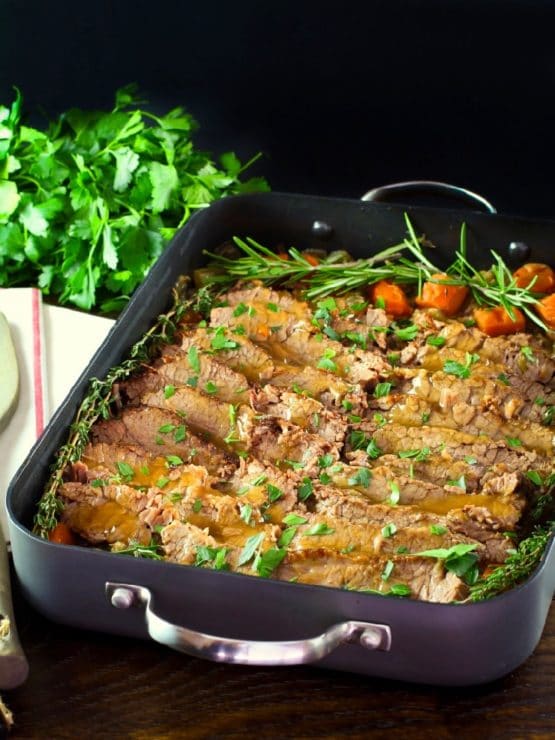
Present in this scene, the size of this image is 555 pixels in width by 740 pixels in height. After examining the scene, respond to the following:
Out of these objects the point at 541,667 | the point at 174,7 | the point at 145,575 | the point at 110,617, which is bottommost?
the point at 541,667

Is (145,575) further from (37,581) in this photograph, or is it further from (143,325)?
(143,325)

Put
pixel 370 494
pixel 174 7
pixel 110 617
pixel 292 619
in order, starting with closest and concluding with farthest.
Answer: pixel 292 619 < pixel 110 617 < pixel 370 494 < pixel 174 7

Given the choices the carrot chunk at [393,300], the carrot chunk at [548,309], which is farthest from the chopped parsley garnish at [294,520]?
the carrot chunk at [548,309]

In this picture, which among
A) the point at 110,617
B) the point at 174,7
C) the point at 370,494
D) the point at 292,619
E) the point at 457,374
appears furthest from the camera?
the point at 174,7

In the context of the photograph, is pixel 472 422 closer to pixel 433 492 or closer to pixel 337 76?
pixel 433 492

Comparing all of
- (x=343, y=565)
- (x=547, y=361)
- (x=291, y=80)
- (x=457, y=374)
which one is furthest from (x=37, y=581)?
(x=291, y=80)

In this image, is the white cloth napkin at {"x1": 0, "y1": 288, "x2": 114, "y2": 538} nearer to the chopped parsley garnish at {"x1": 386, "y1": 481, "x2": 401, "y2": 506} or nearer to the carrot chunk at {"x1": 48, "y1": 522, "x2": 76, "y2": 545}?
the carrot chunk at {"x1": 48, "y1": 522, "x2": 76, "y2": 545}

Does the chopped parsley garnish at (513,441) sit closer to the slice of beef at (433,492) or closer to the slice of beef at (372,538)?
the slice of beef at (433,492)

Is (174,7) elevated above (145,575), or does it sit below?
above

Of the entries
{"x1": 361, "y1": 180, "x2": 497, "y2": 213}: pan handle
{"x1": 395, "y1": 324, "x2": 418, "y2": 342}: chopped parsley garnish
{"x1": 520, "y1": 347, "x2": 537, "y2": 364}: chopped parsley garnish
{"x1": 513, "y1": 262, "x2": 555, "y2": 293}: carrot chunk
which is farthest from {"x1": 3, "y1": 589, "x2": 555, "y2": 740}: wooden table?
{"x1": 361, "y1": 180, "x2": 497, "y2": 213}: pan handle
